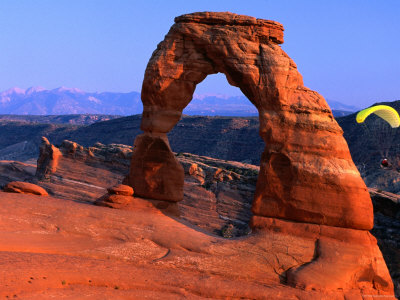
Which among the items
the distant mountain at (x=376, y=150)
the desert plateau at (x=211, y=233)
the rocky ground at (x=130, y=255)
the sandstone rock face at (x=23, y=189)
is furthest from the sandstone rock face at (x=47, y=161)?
the distant mountain at (x=376, y=150)

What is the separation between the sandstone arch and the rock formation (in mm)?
30

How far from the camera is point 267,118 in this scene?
15.8m

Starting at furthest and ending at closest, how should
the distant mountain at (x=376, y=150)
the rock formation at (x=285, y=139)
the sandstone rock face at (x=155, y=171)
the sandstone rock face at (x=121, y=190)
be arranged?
the distant mountain at (x=376, y=150), the sandstone rock face at (x=155, y=171), the sandstone rock face at (x=121, y=190), the rock formation at (x=285, y=139)

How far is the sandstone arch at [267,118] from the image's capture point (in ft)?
48.8

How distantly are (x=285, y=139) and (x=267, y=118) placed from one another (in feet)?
2.90

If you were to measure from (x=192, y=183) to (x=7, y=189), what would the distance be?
15681mm

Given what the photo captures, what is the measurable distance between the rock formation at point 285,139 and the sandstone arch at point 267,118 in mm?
30

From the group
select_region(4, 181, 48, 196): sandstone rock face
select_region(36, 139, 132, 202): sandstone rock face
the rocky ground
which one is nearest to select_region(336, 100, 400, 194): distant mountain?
select_region(36, 139, 132, 202): sandstone rock face

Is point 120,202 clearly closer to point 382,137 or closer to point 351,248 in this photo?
point 351,248

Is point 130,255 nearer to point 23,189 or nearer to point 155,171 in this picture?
point 155,171

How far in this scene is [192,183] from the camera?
32.8 meters

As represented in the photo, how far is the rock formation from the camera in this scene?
1407 cm

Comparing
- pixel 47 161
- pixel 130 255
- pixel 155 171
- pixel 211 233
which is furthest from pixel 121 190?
pixel 47 161

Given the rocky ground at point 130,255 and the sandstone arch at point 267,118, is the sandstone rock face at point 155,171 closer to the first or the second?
the sandstone arch at point 267,118
